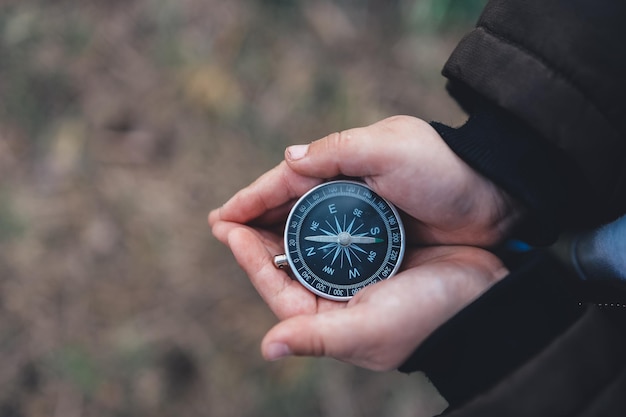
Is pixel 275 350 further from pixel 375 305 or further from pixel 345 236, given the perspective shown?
pixel 345 236

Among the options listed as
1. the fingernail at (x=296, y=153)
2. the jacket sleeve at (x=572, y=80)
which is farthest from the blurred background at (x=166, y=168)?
the jacket sleeve at (x=572, y=80)

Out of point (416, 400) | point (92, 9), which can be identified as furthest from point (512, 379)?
point (92, 9)

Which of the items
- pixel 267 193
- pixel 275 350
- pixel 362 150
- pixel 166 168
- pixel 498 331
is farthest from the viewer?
pixel 166 168

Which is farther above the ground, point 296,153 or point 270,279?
point 296,153

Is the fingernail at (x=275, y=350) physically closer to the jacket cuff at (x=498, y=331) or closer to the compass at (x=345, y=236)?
the jacket cuff at (x=498, y=331)

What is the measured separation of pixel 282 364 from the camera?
3.38 m

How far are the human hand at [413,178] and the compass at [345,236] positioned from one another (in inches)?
2.6

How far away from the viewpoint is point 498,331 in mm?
2029

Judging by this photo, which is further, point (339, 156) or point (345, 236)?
point (345, 236)

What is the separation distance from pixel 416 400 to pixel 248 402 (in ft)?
2.94

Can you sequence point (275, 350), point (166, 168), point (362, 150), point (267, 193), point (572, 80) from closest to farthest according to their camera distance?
point (275, 350) → point (572, 80) → point (362, 150) → point (267, 193) → point (166, 168)

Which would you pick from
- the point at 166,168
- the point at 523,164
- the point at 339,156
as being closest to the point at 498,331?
the point at 523,164

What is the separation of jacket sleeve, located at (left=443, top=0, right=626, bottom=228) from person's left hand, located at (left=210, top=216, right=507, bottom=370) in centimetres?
53

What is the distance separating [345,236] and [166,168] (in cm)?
165
